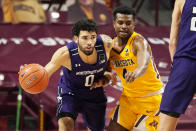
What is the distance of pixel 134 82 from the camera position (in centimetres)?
421

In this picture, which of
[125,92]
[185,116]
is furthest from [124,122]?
[185,116]

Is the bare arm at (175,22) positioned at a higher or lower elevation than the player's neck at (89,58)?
higher

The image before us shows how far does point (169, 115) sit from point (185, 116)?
342 cm

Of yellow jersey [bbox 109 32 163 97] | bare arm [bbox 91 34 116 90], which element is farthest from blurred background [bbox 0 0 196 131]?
bare arm [bbox 91 34 116 90]

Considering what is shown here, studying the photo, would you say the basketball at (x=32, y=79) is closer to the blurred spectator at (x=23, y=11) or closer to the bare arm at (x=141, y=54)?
the bare arm at (x=141, y=54)

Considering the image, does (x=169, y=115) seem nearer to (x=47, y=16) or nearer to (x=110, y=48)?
(x=110, y=48)

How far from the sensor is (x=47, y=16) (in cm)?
728

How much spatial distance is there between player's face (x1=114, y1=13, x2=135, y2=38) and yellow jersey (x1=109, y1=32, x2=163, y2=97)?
0.21 feet

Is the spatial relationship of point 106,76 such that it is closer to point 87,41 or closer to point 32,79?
point 87,41

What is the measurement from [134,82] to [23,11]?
354cm

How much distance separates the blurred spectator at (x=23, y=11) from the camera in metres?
7.02

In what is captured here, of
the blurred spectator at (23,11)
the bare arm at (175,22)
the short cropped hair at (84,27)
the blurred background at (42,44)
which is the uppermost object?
the bare arm at (175,22)

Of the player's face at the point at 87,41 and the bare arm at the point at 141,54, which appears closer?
the bare arm at the point at 141,54

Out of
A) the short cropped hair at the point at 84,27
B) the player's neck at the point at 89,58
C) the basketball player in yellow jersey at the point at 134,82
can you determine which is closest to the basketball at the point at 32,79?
the player's neck at the point at 89,58
